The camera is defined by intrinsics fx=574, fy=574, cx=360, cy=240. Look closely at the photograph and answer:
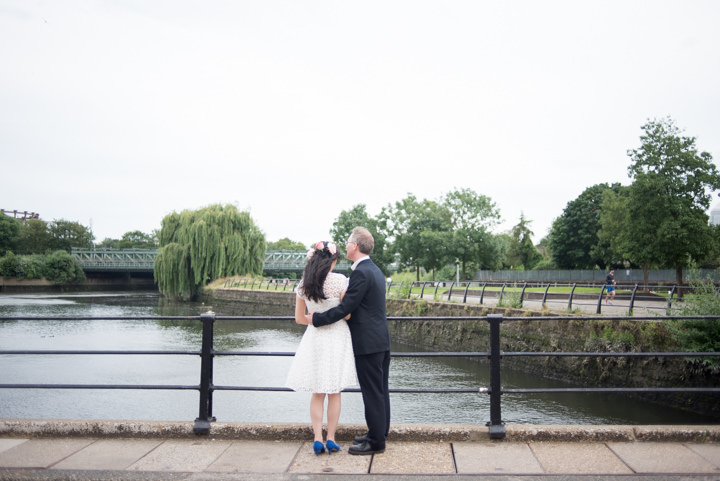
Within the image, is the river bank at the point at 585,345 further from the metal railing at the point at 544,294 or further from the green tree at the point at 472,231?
the green tree at the point at 472,231

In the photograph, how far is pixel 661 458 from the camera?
3986 millimetres

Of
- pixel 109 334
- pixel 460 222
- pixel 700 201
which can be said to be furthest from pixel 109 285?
pixel 700 201

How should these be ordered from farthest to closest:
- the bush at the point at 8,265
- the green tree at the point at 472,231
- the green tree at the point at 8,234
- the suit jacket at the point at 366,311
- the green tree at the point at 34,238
A: the green tree at the point at 34,238 < the green tree at the point at 8,234 < the bush at the point at 8,265 < the green tree at the point at 472,231 < the suit jacket at the point at 366,311

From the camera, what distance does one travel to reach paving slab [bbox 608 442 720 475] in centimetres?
373

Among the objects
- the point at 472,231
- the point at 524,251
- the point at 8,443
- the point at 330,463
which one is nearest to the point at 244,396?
the point at 8,443

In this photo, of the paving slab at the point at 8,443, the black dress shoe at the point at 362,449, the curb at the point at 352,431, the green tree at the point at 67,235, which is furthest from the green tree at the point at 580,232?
the green tree at the point at 67,235

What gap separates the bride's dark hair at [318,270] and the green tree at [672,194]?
2881cm

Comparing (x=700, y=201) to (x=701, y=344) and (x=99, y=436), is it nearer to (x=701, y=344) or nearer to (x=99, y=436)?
(x=701, y=344)

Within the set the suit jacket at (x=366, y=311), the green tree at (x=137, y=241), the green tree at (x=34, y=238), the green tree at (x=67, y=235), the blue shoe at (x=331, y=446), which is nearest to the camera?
the suit jacket at (x=366, y=311)

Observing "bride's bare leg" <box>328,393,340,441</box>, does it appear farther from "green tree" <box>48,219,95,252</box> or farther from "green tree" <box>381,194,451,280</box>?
"green tree" <box>48,219,95,252</box>

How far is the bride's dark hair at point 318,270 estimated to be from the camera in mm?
4051

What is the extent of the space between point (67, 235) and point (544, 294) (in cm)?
9542

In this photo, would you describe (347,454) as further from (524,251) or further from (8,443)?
(524,251)

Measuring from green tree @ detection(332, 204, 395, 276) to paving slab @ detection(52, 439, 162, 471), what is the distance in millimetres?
53438
